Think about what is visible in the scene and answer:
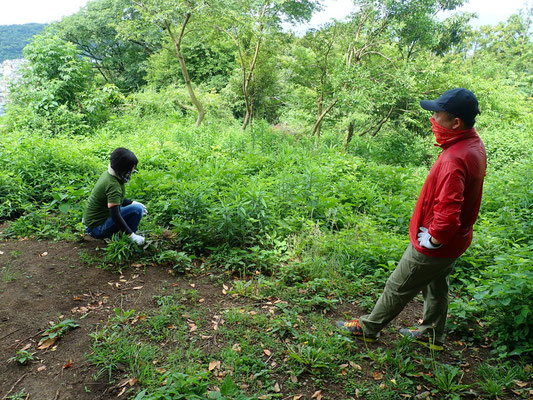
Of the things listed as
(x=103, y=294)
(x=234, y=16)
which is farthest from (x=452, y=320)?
(x=234, y=16)

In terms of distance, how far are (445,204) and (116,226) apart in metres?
3.46

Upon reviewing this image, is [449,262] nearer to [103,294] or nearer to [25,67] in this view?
[103,294]

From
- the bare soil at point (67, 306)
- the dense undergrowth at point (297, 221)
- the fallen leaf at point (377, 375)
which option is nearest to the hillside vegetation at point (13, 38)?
the dense undergrowth at point (297, 221)

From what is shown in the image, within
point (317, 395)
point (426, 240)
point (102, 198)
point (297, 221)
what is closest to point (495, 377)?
point (426, 240)

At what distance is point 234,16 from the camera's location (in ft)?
32.0

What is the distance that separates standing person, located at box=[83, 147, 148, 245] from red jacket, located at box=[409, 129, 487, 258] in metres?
3.02

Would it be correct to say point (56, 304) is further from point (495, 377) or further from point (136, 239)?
point (495, 377)

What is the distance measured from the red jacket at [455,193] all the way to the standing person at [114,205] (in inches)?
119

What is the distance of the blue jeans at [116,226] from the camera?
158 inches

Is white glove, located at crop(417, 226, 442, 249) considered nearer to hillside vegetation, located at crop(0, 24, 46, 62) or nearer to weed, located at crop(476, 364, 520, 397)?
weed, located at crop(476, 364, 520, 397)

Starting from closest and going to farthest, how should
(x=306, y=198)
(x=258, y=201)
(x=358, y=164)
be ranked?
(x=258, y=201), (x=306, y=198), (x=358, y=164)

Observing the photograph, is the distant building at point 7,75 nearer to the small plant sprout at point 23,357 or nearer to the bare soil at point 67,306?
the bare soil at point 67,306

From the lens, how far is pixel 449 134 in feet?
7.77

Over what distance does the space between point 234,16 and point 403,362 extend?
977 centimetres
